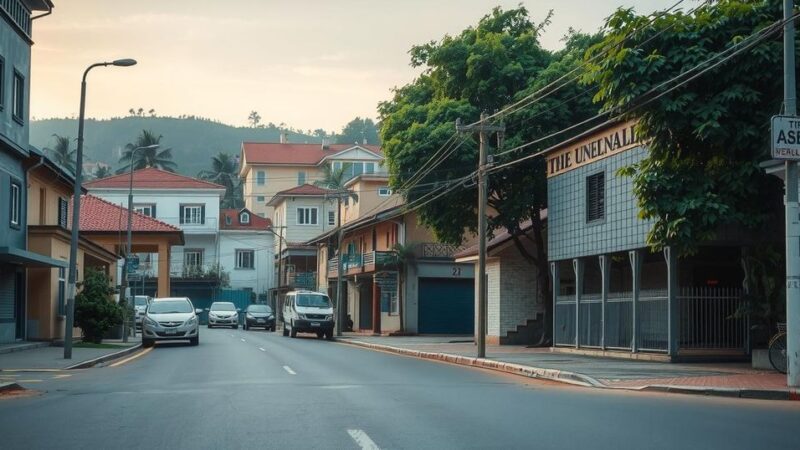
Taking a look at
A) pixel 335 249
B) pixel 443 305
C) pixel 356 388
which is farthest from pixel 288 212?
pixel 356 388

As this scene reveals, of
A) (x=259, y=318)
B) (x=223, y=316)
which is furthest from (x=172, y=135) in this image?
(x=259, y=318)

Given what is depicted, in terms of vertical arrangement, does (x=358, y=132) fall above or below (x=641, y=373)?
above

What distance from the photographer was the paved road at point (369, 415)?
9992 millimetres

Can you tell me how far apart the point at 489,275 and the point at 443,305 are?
11106 millimetres

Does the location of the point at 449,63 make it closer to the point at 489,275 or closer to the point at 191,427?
the point at 489,275

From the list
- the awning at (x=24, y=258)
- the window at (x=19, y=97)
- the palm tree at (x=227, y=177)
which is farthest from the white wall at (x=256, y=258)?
the window at (x=19, y=97)

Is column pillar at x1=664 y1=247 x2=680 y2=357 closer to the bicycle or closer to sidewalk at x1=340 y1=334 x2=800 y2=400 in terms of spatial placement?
sidewalk at x1=340 y1=334 x2=800 y2=400

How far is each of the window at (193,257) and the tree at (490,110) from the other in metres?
50.5

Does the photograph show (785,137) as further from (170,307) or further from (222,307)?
(222,307)

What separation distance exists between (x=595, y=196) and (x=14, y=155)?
17.1 m

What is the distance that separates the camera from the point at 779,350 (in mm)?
19188

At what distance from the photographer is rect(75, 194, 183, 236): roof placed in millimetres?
50062

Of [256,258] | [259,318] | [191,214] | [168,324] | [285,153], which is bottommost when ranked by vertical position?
[259,318]

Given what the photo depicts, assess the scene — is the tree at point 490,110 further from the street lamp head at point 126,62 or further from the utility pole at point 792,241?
the utility pole at point 792,241
